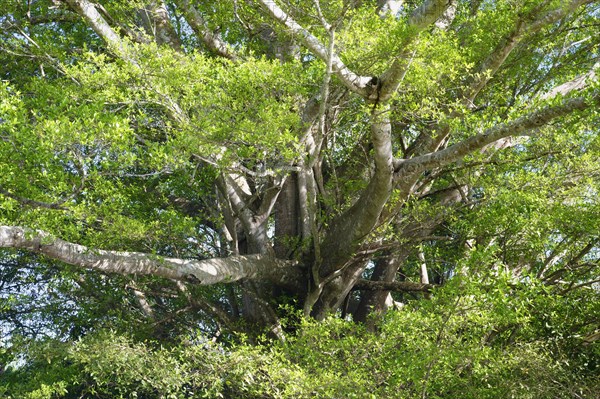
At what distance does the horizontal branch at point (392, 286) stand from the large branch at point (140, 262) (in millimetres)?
1600

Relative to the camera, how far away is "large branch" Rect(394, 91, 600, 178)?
212 inches

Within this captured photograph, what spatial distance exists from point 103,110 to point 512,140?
14.1ft

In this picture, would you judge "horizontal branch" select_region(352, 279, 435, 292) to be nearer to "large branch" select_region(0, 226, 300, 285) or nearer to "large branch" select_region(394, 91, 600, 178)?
"large branch" select_region(0, 226, 300, 285)

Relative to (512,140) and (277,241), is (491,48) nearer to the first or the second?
(512,140)

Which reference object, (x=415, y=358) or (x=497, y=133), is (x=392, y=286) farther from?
(x=497, y=133)

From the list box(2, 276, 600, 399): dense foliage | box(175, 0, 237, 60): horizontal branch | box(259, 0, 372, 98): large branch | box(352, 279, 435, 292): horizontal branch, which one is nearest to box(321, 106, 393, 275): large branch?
box(259, 0, 372, 98): large branch

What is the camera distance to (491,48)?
793cm

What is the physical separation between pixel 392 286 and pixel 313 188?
7.85ft

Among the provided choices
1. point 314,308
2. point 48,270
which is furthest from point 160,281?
point 314,308

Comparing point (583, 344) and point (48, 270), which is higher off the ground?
point (48, 270)

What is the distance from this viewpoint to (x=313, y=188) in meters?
7.43

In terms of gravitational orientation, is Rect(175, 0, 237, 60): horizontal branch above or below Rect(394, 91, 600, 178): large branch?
above

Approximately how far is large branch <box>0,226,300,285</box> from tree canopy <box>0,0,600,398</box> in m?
0.02

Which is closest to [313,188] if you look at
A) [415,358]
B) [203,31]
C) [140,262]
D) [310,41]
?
[140,262]
